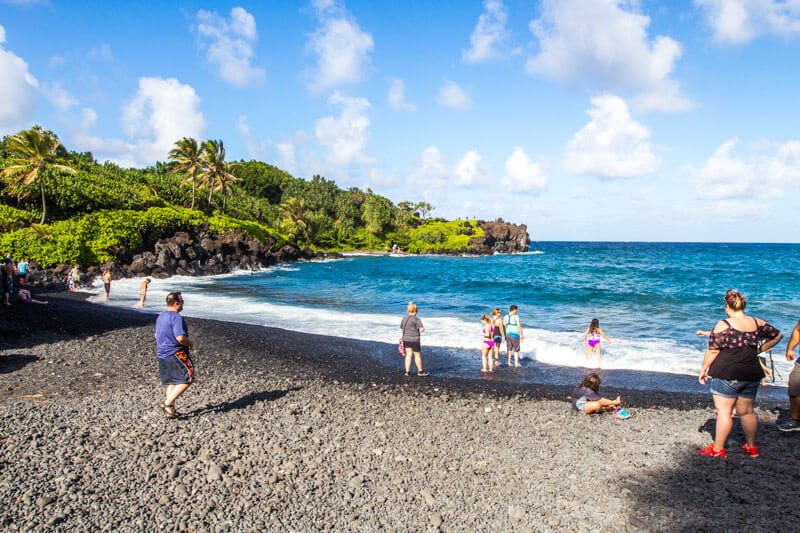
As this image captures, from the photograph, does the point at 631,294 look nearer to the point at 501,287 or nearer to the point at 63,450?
the point at 501,287

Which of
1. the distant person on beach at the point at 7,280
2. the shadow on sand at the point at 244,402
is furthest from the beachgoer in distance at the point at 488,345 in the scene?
the distant person on beach at the point at 7,280

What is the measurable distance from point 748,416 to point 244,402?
27.6 feet

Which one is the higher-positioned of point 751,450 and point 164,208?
point 164,208

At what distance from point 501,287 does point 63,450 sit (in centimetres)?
3685

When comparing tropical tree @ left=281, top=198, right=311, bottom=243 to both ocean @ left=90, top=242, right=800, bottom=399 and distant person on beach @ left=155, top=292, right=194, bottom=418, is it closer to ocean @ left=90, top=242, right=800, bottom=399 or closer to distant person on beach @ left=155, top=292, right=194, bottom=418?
ocean @ left=90, top=242, right=800, bottom=399

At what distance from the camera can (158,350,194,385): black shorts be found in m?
7.79

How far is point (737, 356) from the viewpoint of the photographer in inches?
249

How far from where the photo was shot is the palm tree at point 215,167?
6579 centimetres

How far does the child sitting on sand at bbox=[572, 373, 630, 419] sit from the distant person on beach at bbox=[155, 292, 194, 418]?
7244 mm

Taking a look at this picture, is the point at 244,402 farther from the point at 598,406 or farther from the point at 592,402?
the point at 598,406

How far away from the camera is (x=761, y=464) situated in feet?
22.6

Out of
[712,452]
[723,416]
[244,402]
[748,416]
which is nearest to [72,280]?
[244,402]

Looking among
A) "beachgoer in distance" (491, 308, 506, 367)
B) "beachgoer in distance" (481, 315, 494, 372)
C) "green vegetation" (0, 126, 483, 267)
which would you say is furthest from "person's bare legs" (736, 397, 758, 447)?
"green vegetation" (0, 126, 483, 267)

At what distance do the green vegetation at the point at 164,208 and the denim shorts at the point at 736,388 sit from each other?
135 feet
